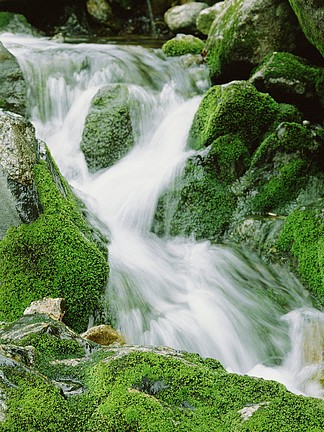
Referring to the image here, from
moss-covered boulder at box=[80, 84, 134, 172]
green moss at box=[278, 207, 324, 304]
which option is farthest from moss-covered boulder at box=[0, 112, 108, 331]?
moss-covered boulder at box=[80, 84, 134, 172]

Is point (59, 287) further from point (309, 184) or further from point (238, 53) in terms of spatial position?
point (238, 53)

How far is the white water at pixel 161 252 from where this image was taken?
4.92 metres

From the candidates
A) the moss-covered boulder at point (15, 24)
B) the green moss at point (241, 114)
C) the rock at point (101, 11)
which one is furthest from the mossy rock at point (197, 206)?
the rock at point (101, 11)

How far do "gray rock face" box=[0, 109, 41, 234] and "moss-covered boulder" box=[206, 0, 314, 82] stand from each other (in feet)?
17.8

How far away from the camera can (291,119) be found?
7.40 m

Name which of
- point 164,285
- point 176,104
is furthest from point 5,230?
point 176,104

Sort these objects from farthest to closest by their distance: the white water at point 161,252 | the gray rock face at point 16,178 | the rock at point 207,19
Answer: the rock at point 207,19, the white water at point 161,252, the gray rock face at point 16,178

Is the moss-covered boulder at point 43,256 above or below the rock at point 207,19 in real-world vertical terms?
below

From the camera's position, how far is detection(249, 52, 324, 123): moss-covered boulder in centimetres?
770

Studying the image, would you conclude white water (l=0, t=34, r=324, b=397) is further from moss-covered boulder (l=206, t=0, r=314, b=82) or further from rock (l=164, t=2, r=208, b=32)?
rock (l=164, t=2, r=208, b=32)

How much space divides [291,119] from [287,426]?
5.87 m

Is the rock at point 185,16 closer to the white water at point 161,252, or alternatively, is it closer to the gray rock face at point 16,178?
the white water at point 161,252

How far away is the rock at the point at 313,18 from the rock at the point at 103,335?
4436 millimetres

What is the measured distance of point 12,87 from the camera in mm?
9312
